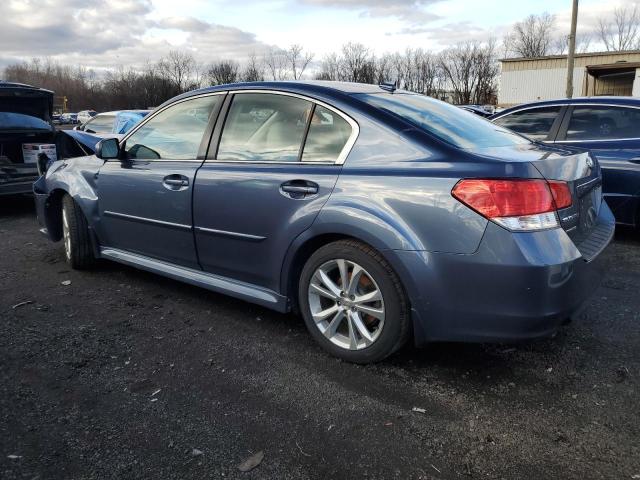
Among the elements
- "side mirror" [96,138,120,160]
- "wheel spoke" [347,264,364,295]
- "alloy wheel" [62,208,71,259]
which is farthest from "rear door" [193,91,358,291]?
"alloy wheel" [62,208,71,259]

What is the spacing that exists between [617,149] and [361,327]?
13.6 ft

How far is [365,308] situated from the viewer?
293 centimetres

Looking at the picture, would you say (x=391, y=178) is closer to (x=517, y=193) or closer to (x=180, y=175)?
(x=517, y=193)

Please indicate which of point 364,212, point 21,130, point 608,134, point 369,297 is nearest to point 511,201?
point 364,212

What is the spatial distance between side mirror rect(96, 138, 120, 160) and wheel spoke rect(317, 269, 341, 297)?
2138 millimetres

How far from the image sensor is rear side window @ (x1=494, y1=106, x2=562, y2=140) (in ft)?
20.4

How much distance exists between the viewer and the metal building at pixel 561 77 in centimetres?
3828

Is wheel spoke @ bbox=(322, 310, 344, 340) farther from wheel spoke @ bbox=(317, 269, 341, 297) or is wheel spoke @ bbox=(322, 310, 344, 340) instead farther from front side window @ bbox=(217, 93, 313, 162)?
front side window @ bbox=(217, 93, 313, 162)

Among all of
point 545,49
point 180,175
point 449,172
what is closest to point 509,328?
point 449,172

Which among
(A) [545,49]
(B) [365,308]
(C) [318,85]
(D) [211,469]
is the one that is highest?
(A) [545,49]

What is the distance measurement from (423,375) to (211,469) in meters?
1.28

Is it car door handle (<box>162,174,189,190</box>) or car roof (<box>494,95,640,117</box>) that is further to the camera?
car roof (<box>494,95,640,117</box>)

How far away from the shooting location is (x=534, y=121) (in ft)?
20.9

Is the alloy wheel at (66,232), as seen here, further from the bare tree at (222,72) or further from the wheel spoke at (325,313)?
the bare tree at (222,72)
